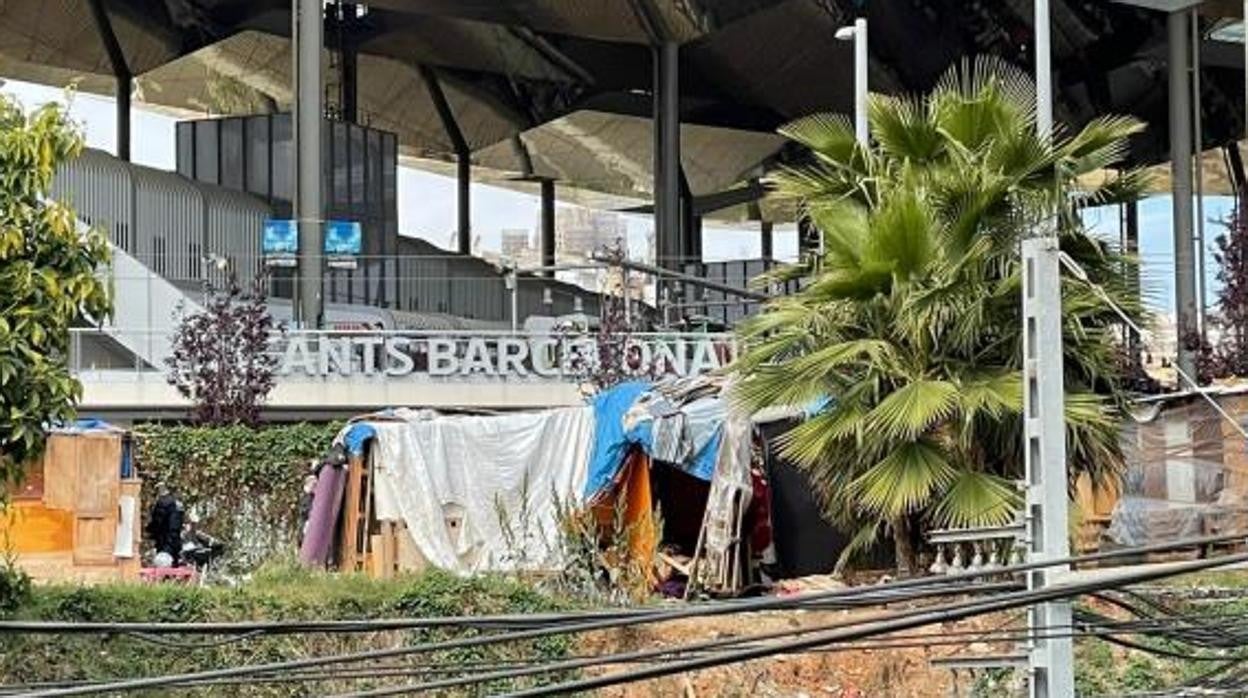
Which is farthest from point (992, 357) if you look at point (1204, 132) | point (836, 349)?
point (1204, 132)

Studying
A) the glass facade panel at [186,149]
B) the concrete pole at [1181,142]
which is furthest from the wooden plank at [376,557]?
the glass facade panel at [186,149]

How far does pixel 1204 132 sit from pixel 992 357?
5151 cm

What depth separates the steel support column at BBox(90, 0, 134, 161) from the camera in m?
55.4

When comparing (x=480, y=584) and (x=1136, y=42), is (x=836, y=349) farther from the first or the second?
(x=1136, y=42)

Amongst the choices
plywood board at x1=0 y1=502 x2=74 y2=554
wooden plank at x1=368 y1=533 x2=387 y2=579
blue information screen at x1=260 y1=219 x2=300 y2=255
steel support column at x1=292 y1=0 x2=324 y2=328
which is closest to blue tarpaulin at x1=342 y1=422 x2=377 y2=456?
wooden plank at x1=368 y1=533 x2=387 y2=579

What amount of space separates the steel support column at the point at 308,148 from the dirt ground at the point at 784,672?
27.8 meters

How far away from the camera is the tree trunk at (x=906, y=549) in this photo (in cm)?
1391

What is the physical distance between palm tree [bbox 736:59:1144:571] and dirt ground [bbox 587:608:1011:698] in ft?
2.99

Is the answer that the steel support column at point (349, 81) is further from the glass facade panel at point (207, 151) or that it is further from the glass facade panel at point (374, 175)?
the glass facade panel at point (207, 151)

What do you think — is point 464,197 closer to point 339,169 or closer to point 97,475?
point 339,169

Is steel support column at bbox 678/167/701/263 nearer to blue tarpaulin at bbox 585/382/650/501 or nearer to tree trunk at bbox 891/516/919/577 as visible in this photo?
blue tarpaulin at bbox 585/382/650/501

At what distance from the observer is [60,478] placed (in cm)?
2048

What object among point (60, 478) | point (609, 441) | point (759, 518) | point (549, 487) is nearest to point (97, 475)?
point (60, 478)

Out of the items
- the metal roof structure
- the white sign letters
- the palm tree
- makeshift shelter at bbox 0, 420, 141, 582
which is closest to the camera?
the palm tree
